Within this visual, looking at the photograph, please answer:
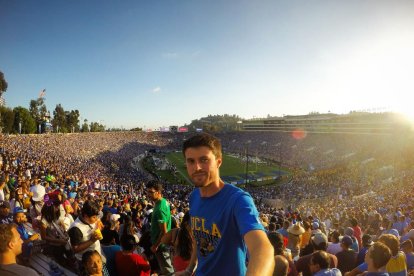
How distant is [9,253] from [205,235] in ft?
6.48

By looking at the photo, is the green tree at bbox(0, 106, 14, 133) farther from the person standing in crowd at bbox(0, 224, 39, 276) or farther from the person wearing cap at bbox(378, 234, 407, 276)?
the person wearing cap at bbox(378, 234, 407, 276)

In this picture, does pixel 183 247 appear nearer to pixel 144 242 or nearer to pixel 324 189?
pixel 144 242

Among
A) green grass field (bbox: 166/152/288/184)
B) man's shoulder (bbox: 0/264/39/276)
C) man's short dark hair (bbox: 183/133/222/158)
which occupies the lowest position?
green grass field (bbox: 166/152/288/184)

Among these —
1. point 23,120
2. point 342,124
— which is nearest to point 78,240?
point 342,124

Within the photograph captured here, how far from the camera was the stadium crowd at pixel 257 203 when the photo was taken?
169 inches

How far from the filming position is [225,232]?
2143mm

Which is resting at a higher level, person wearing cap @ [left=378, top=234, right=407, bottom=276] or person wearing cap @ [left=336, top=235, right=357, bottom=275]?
person wearing cap @ [left=378, top=234, right=407, bottom=276]

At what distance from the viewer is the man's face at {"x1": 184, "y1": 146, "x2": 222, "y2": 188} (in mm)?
2303

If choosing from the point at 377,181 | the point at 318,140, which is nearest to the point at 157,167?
the point at 377,181

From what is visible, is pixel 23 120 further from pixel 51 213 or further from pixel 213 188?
pixel 213 188

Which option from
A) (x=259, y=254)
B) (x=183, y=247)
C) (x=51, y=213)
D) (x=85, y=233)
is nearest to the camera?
(x=259, y=254)

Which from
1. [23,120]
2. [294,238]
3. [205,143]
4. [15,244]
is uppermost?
[23,120]

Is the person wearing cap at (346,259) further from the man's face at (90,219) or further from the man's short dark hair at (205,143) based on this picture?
the man's face at (90,219)

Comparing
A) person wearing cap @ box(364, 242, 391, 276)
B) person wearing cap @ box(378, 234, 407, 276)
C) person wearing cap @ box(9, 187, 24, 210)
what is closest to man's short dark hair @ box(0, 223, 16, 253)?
person wearing cap @ box(364, 242, 391, 276)
